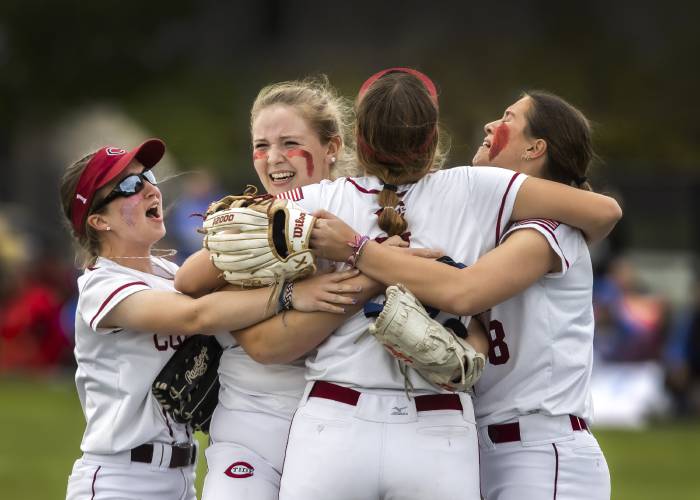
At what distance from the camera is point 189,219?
40.7 ft

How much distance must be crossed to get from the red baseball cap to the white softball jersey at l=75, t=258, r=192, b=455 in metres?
0.18

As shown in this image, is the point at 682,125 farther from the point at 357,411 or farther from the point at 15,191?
the point at 357,411

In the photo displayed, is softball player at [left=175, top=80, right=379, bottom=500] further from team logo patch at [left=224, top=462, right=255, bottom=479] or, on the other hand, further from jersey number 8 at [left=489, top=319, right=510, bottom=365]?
jersey number 8 at [left=489, top=319, right=510, bottom=365]

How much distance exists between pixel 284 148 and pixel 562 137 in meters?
0.97

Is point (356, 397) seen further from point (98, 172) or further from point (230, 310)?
point (98, 172)

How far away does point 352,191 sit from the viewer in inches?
145

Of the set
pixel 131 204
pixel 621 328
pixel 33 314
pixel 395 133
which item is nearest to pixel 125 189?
pixel 131 204

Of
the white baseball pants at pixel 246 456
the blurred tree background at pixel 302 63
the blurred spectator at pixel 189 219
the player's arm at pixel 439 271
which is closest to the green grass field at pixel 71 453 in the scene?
the blurred spectator at pixel 189 219

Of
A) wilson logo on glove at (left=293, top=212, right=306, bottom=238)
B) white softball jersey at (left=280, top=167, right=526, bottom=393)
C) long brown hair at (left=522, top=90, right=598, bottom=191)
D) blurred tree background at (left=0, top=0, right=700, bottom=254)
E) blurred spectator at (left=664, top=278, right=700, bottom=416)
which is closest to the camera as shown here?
wilson logo on glove at (left=293, top=212, right=306, bottom=238)

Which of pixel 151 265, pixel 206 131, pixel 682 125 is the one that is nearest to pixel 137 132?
pixel 206 131

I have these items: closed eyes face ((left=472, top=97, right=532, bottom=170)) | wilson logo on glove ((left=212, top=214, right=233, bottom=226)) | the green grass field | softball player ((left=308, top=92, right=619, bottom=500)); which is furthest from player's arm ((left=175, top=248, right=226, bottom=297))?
the green grass field

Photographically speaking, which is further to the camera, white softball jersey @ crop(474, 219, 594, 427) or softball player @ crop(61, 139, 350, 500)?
softball player @ crop(61, 139, 350, 500)

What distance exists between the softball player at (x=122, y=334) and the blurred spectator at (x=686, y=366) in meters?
8.20

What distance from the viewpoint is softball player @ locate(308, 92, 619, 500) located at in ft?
12.2
